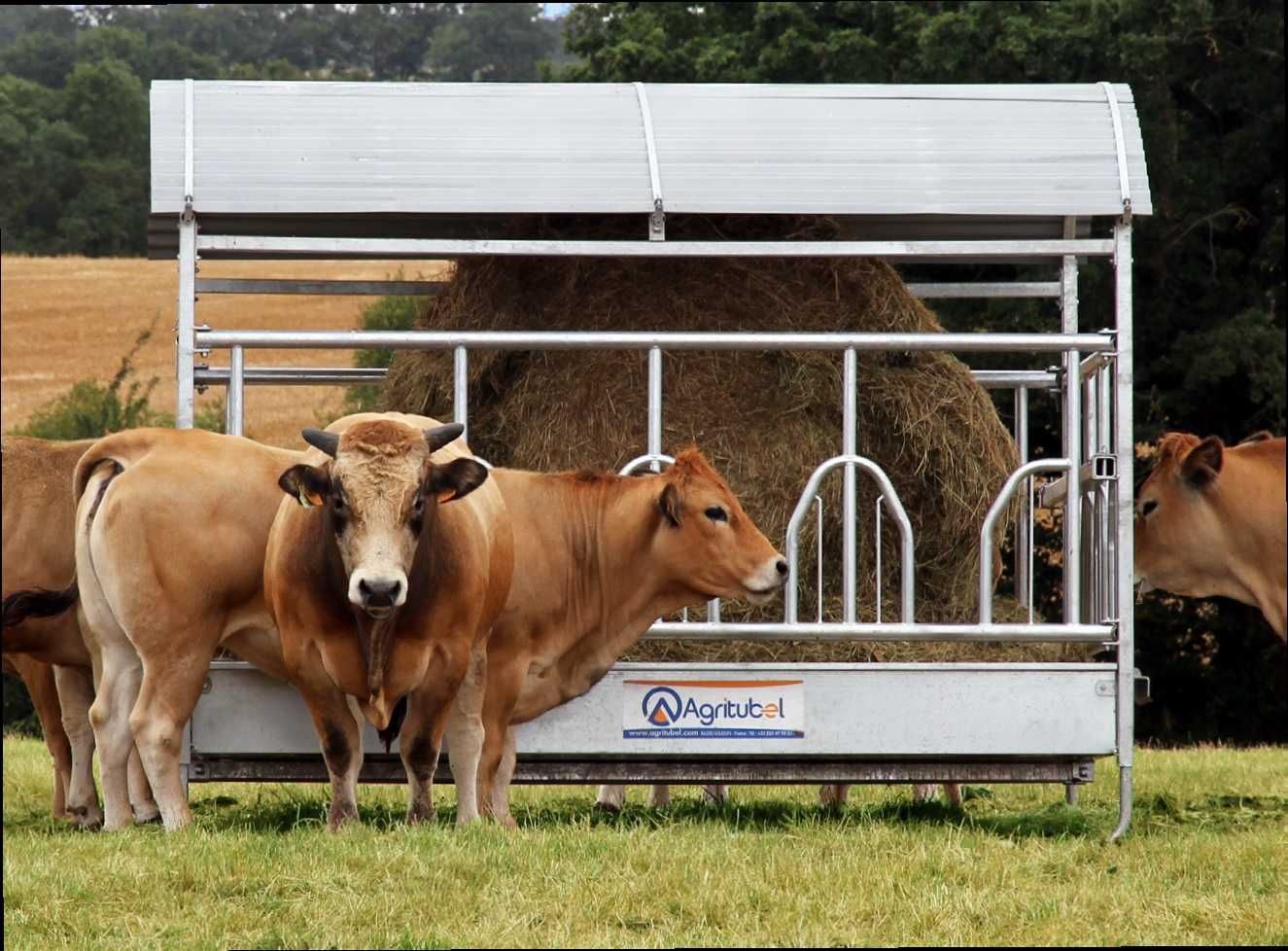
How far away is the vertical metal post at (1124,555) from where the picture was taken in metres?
9.32

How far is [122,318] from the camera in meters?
54.4

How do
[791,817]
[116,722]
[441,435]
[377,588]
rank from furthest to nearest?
[791,817]
[116,722]
[441,435]
[377,588]

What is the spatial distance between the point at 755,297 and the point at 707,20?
66.3ft

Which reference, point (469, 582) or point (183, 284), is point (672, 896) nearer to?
point (469, 582)

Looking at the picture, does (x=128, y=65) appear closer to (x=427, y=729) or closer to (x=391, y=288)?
(x=391, y=288)

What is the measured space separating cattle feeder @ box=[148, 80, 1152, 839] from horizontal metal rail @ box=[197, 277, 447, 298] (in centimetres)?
51

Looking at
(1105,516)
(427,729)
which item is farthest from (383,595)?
(1105,516)

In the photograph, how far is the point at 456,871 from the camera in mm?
7254

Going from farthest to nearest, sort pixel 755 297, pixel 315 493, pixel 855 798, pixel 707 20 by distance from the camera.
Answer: pixel 707 20
pixel 855 798
pixel 755 297
pixel 315 493

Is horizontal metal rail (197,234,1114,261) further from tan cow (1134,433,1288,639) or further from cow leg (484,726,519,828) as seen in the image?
cow leg (484,726,519,828)

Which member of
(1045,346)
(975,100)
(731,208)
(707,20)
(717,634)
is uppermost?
(707,20)

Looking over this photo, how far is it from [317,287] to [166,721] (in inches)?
125

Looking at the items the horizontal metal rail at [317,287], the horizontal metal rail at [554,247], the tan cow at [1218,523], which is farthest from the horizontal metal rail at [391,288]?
the tan cow at [1218,523]

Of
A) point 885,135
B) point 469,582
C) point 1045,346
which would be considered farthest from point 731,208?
point 469,582
